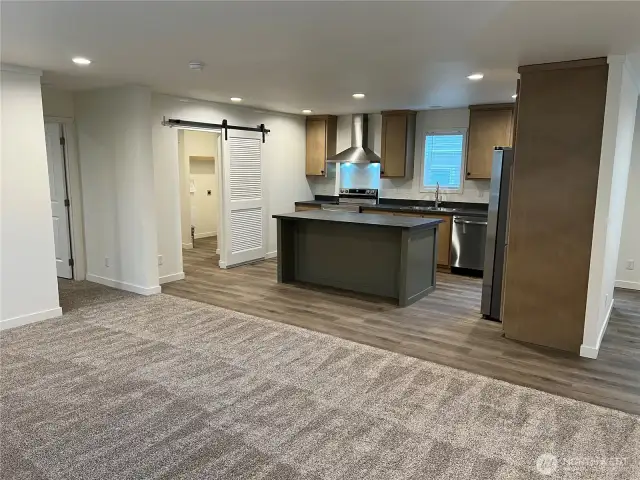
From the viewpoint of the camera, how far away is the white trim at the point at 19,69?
390 cm

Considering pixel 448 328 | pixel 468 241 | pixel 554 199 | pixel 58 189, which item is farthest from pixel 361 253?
pixel 58 189


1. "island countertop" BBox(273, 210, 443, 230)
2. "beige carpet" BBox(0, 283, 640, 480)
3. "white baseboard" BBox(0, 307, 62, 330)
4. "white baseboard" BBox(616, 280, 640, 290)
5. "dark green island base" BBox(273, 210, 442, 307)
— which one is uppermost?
"island countertop" BBox(273, 210, 443, 230)

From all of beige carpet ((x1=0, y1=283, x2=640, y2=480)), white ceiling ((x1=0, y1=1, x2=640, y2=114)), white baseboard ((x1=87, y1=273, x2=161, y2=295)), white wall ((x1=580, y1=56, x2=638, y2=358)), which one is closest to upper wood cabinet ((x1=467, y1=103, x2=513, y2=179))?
white ceiling ((x1=0, y1=1, x2=640, y2=114))

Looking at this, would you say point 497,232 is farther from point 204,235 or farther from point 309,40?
point 204,235

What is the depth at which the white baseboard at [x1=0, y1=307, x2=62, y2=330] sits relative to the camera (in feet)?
13.7

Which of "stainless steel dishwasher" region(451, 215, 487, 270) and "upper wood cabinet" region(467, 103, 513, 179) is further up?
"upper wood cabinet" region(467, 103, 513, 179)

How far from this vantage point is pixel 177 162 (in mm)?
5934

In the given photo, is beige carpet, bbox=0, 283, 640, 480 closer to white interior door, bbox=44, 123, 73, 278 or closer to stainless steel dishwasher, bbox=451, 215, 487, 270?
white interior door, bbox=44, 123, 73, 278

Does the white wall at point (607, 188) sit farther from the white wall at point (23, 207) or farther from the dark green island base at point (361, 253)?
the white wall at point (23, 207)

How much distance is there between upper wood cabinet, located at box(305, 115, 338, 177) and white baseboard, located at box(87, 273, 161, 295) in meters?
3.76

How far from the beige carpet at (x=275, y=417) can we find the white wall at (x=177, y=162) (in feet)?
7.32

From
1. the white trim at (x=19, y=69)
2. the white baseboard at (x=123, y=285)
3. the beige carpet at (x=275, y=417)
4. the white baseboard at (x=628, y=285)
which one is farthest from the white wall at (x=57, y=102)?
the white baseboard at (x=628, y=285)

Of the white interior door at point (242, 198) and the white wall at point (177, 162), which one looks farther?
the white interior door at point (242, 198)

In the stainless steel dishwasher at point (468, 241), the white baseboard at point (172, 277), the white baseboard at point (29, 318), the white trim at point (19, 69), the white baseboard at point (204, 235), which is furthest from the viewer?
the white baseboard at point (204, 235)
